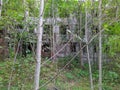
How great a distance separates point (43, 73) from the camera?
970 cm

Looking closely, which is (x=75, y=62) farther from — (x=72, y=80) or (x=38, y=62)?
(x=38, y=62)

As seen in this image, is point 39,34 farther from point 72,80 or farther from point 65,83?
point 72,80

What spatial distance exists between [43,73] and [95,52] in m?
4.16

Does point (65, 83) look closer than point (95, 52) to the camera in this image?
Yes

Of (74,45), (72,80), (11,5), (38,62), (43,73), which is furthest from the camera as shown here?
(74,45)

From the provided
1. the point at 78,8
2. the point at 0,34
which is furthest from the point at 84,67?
the point at 0,34

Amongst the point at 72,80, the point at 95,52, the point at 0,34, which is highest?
the point at 0,34

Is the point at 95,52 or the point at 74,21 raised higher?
the point at 74,21

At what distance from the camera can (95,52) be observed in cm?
1320

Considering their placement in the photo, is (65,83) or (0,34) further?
(0,34)

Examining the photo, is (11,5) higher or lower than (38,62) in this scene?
higher

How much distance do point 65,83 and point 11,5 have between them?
10.0 ft

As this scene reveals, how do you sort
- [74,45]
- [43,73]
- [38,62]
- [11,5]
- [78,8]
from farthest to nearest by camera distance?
[74,45]
[78,8]
[43,73]
[11,5]
[38,62]

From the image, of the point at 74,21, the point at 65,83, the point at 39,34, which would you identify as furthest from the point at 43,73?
the point at 39,34
